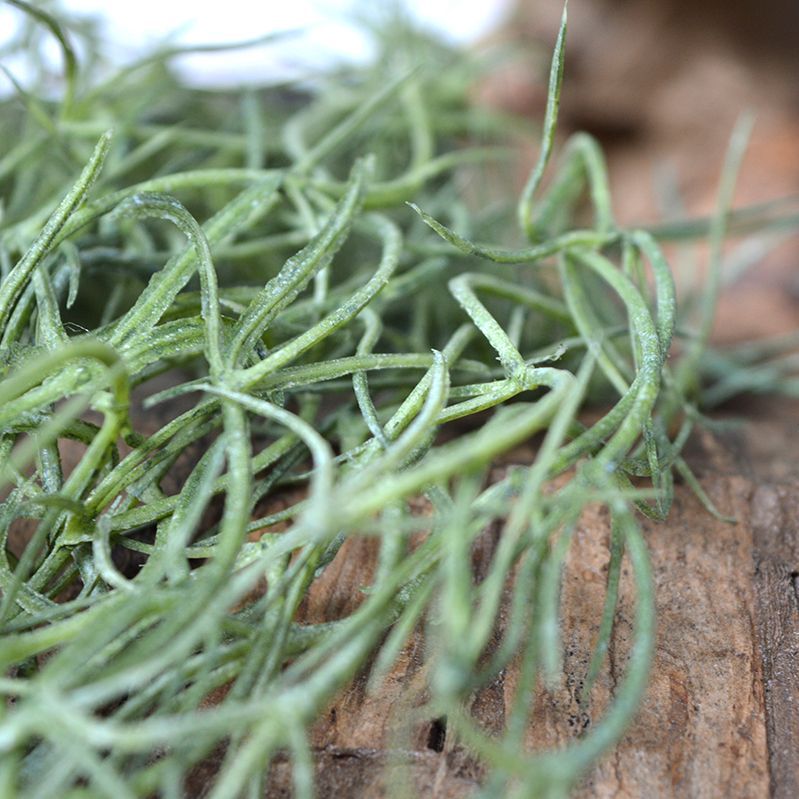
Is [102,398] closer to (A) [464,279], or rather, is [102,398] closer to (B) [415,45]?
(A) [464,279]

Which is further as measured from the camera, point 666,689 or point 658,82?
point 658,82

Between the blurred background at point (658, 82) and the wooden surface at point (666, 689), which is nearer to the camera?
the wooden surface at point (666, 689)

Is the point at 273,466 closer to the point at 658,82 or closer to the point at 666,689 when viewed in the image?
the point at 666,689

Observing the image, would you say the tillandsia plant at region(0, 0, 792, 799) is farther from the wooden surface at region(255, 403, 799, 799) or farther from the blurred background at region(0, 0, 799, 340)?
the blurred background at region(0, 0, 799, 340)

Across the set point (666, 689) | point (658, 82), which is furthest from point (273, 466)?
point (658, 82)

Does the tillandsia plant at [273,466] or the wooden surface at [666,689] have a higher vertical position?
the tillandsia plant at [273,466]

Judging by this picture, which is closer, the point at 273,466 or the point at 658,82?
the point at 273,466

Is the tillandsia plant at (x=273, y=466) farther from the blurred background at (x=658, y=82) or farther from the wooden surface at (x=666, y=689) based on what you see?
the blurred background at (x=658, y=82)

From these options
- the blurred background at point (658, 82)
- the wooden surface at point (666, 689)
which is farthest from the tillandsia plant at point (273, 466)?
the blurred background at point (658, 82)

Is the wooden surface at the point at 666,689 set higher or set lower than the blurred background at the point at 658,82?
lower

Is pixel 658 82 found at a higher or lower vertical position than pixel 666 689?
higher
